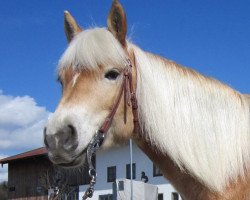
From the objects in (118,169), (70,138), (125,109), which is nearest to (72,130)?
(70,138)

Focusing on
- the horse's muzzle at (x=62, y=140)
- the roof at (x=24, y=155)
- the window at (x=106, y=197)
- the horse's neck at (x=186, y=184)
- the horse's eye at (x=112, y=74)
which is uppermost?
the roof at (x=24, y=155)

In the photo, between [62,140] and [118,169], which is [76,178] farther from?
[62,140]

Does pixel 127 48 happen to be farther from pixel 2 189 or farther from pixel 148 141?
pixel 2 189

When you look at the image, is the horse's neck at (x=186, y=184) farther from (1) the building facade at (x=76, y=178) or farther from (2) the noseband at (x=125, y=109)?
(1) the building facade at (x=76, y=178)

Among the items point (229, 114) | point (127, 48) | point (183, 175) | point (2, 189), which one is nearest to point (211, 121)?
point (229, 114)

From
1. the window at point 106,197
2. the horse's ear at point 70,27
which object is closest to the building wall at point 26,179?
the window at point 106,197

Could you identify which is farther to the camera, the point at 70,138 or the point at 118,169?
the point at 118,169

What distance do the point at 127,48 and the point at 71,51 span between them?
44cm

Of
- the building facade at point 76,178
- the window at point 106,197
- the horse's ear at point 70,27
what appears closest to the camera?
the horse's ear at point 70,27

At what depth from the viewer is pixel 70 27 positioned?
4.11 metres

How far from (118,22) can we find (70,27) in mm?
557

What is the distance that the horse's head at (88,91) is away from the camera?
329cm

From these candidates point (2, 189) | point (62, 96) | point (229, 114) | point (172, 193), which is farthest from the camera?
point (2, 189)

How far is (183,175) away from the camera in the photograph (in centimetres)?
363
